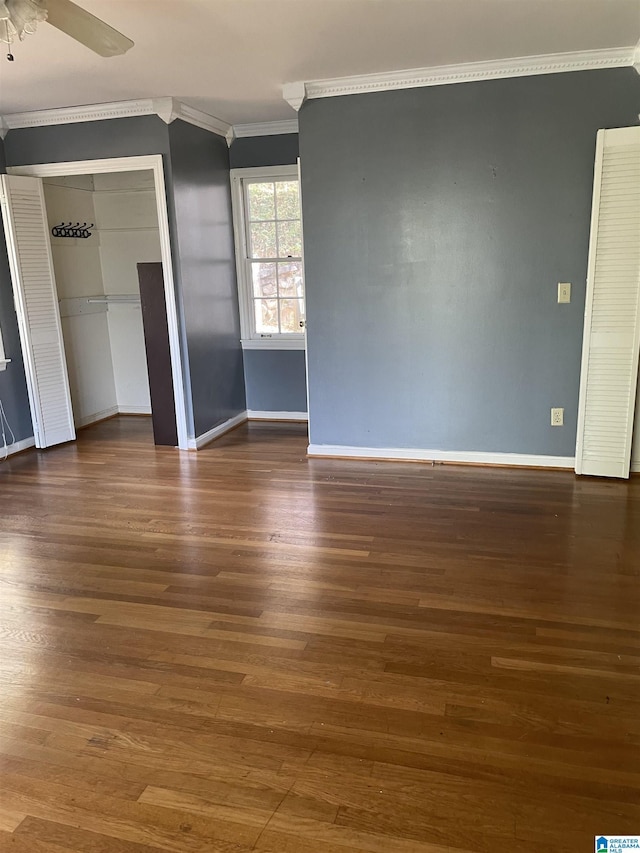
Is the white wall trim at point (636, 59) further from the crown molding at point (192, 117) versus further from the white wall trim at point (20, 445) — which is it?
the white wall trim at point (20, 445)

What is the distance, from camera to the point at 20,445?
5.20 meters

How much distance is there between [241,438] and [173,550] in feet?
7.36

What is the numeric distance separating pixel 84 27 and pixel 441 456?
3280 mm

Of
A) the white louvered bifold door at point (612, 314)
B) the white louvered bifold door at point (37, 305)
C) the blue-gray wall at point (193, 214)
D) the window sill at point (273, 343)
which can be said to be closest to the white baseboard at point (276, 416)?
the blue-gray wall at point (193, 214)

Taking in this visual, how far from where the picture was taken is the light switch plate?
409 centimetres

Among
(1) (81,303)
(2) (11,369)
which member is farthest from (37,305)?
(1) (81,303)

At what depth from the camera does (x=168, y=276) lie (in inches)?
191

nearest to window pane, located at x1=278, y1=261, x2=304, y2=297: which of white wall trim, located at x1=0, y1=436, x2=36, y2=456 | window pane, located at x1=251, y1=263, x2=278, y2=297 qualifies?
window pane, located at x1=251, y1=263, x2=278, y2=297

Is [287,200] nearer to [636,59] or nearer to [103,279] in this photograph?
[103,279]

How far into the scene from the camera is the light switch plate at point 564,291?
409 cm

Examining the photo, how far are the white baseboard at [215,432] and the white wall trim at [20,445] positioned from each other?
1.34 meters

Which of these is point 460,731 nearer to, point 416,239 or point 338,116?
point 416,239

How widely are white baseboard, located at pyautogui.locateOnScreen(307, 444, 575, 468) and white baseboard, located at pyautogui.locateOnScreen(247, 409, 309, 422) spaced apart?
3.76 feet

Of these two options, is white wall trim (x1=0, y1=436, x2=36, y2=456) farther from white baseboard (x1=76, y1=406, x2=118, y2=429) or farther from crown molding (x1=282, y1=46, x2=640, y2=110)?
crown molding (x1=282, y1=46, x2=640, y2=110)
